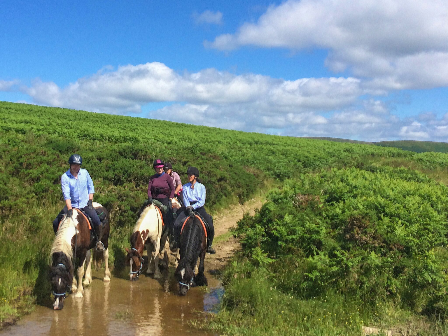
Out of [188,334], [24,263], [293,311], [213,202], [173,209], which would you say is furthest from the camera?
[213,202]

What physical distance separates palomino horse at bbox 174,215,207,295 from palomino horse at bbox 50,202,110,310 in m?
2.02

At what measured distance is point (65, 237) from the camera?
7.57 meters

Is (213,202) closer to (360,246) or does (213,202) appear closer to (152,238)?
(152,238)

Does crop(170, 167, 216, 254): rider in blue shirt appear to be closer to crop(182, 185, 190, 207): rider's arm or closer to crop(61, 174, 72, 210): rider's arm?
crop(182, 185, 190, 207): rider's arm

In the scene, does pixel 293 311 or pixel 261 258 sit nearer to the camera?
pixel 293 311

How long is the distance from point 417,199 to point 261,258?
631 cm

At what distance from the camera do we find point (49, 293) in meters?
7.92

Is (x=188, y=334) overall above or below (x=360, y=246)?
below

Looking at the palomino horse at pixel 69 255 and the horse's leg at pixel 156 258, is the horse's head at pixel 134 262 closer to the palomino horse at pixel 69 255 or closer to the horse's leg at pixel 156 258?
the palomino horse at pixel 69 255

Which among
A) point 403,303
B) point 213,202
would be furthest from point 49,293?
point 213,202

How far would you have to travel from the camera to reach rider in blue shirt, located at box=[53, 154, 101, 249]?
321 inches

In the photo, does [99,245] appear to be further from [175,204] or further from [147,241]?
[175,204]

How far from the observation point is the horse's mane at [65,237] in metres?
7.36

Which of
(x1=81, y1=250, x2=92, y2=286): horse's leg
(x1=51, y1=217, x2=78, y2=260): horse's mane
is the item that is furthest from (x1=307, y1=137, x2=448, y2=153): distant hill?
(x1=51, y1=217, x2=78, y2=260): horse's mane
